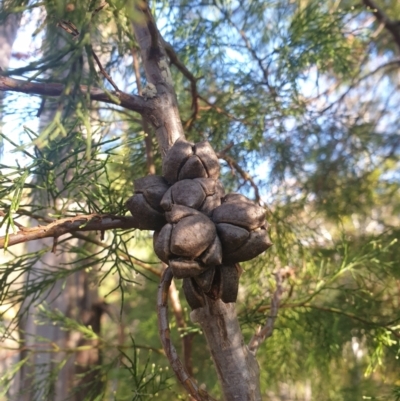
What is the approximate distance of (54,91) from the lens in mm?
617

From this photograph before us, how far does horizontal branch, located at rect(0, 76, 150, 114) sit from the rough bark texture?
308mm

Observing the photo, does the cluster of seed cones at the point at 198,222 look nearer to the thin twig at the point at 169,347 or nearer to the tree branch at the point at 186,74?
the thin twig at the point at 169,347

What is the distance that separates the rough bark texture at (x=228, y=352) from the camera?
650mm

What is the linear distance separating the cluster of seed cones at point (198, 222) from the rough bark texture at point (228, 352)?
49 millimetres

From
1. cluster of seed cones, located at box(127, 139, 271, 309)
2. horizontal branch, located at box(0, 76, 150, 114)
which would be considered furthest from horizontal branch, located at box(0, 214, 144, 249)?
horizontal branch, located at box(0, 76, 150, 114)

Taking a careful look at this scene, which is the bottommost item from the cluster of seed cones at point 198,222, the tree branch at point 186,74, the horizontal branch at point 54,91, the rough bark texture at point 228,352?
the rough bark texture at point 228,352

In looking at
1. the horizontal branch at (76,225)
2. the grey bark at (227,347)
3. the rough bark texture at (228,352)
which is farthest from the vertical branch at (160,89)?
the rough bark texture at (228,352)

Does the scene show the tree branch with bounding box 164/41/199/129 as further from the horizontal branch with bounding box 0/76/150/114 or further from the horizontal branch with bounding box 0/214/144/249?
the horizontal branch with bounding box 0/214/144/249

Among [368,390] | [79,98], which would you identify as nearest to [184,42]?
[79,98]

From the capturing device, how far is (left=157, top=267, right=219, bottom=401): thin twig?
60 cm

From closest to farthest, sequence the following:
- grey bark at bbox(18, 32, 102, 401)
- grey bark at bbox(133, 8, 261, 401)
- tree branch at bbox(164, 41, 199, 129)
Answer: grey bark at bbox(133, 8, 261, 401)
tree branch at bbox(164, 41, 199, 129)
grey bark at bbox(18, 32, 102, 401)

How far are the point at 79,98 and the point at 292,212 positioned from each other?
3.39 ft

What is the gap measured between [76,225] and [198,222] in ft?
0.64

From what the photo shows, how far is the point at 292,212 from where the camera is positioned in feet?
4.84
